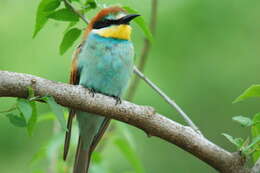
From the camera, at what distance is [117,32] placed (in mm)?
2838

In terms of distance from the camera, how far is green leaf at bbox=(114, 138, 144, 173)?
2.64m

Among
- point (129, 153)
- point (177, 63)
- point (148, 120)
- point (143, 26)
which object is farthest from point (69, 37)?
point (177, 63)

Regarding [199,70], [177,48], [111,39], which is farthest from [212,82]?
[111,39]

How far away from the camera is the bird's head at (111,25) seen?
2.82 meters

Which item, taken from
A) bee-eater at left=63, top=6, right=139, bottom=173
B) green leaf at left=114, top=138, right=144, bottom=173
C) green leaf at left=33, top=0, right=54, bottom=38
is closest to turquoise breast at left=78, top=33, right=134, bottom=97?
bee-eater at left=63, top=6, right=139, bottom=173

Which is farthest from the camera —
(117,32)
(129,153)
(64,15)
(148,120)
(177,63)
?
(177,63)

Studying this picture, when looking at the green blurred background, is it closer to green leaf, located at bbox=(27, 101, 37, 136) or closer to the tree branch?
the tree branch

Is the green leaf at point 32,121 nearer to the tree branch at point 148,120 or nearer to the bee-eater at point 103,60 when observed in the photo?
the tree branch at point 148,120

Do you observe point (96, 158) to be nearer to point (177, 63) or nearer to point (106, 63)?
point (106, 63)

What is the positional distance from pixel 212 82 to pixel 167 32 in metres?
0.73

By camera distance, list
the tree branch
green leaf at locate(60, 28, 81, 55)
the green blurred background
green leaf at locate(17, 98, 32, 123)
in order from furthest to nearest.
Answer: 1. the green blurred background
2. green leaf at locate(60, 28, 81, 55)
3. the tree branch
4. green leaf at locate(17, 98, 32, 123)

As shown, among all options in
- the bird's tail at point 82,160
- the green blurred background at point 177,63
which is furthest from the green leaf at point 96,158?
the green blurred background at point 177,63

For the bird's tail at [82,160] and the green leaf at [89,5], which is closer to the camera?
the green leaf at [89,5]

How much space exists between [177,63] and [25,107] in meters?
2.79
